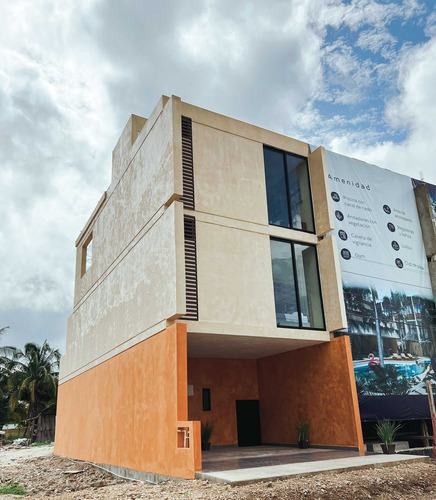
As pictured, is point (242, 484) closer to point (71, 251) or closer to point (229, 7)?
point (229, 7)

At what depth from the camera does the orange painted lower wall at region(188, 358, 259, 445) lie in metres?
13.7

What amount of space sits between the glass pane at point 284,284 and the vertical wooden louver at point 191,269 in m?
2.35

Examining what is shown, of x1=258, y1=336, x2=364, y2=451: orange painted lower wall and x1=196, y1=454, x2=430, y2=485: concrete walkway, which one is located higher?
x1=258, y1=336, x2=364, y2=451: orange painted lower wall

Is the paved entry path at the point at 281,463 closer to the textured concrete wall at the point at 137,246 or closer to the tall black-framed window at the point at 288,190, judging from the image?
the textured concrete wall at the point at 137,246

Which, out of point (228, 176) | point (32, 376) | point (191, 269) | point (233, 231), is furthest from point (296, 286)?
point (32, 376)

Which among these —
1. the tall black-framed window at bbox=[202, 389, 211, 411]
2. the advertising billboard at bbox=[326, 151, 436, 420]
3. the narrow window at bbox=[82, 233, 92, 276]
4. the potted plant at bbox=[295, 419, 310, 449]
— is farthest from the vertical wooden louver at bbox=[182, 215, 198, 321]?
the narrow window at bbox=[82, 233, 92, 276]

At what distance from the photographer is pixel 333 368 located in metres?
11.7

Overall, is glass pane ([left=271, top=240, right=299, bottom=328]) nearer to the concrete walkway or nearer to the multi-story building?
the multi-story building

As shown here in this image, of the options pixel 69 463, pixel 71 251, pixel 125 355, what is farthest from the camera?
pixel 71 251

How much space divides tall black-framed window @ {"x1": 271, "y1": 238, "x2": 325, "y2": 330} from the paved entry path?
3036 mm

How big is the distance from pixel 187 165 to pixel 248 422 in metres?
8.26

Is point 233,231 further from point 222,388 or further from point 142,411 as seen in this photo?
point 222,388

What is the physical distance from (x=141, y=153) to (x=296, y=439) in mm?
9231

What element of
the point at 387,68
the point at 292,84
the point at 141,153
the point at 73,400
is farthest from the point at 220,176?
the point at 73,400
